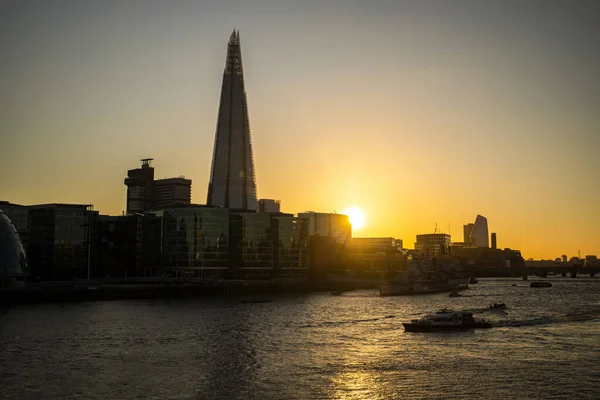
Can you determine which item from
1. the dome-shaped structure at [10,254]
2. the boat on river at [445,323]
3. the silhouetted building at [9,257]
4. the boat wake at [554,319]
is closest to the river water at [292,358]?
the boat wake at [554,319]

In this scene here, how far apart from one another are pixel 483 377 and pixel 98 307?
10050 centimetres

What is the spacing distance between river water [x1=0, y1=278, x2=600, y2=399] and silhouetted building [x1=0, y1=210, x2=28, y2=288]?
41.7 meters

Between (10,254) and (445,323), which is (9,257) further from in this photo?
(445,323)

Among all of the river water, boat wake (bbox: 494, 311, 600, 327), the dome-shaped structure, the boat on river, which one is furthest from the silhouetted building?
boat wake (bbox: 494, 311, 600, 327)

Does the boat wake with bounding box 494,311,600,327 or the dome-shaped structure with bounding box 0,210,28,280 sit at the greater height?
the dome-shaped structure with bounding box 0,210,28,280

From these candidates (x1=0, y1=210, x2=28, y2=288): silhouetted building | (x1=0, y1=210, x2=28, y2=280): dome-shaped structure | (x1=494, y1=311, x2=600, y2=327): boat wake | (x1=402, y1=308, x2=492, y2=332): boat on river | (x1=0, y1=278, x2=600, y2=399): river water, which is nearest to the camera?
(x1=0, y1=278, x2=600, y2=399): river water

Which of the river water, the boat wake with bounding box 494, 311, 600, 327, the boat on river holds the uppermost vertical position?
the boat on river

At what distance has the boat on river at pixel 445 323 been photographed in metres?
91.5

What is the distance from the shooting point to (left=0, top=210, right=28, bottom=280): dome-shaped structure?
15375cm

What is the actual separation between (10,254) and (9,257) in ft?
2.46

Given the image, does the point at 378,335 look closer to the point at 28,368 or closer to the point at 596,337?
the point at 596,337

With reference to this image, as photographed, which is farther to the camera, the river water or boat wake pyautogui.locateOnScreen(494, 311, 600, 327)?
boat wake pyautogui.locateOnScreen(494, 311, 600, 327)

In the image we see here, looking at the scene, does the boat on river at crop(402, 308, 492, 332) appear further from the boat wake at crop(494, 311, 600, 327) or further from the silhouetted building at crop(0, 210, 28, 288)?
the silhouetted building at crop(0, 210, 28, 288)

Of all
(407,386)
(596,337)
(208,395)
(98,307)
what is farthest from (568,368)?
(98,307)
